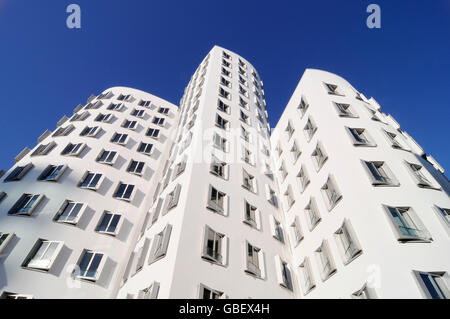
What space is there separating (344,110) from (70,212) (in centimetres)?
2600

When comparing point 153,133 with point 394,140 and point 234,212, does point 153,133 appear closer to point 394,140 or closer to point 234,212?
point 234,212

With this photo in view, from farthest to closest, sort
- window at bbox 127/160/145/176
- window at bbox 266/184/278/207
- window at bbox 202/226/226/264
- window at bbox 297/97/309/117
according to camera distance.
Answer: window at bbox 127/160/145/176 < window at bbox 297/97/309/117 < window at bbox 266/184/278/207 < window at bbox 202/226/226/264

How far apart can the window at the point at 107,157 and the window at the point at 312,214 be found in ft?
67.0

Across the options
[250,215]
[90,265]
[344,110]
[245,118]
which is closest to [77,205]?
[90,265]

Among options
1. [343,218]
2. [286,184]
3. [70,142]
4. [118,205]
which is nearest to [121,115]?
[70,142]

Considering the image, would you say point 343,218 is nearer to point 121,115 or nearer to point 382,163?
point 382,163

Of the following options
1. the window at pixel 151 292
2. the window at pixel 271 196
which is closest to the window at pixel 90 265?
the window at pixel 151 292

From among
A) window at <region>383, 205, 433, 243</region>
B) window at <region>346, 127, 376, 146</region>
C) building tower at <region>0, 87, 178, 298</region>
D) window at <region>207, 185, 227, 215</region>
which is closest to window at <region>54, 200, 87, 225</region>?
building tower at <region>0, 87, 178, 298</region>

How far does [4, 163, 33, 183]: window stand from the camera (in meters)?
22.4

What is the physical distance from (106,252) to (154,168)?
12044mm

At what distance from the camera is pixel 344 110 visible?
2283cm

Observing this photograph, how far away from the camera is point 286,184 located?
25.6 m

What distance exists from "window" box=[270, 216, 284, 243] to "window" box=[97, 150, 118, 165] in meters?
17.9

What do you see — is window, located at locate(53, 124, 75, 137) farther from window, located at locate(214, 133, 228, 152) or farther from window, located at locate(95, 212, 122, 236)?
window, located at locate(214, 133, 228, 152)
